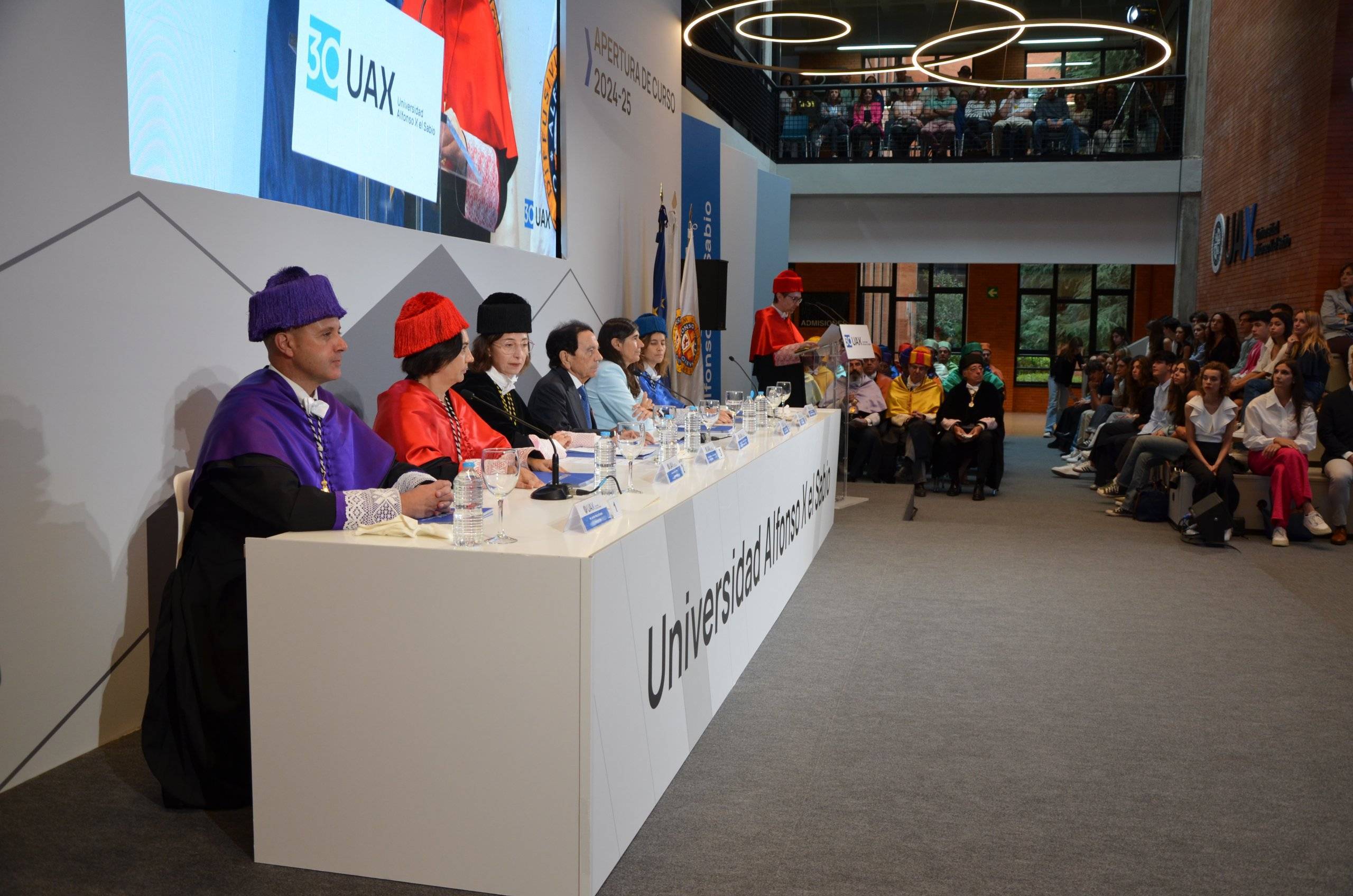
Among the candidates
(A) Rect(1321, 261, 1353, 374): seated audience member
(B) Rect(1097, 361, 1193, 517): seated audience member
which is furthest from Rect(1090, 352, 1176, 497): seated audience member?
(A) Rect(1321, 261, 1353, 374): seated audience member

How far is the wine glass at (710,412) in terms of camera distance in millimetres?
4543

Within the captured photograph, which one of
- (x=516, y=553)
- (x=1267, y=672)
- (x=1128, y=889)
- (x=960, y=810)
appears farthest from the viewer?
(x=1267, y=672)

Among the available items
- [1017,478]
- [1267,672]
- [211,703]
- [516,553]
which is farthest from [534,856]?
A: [1017,478]

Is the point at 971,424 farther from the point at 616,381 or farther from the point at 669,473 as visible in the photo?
the point at 669,473

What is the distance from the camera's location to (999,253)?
43.6 feet

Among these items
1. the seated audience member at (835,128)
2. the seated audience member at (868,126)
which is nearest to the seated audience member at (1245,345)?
the seated audience member at (868,126)

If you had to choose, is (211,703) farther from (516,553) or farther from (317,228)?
(317,228)

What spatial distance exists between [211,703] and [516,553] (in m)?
1.01

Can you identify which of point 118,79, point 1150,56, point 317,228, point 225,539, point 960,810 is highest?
point 1150,56

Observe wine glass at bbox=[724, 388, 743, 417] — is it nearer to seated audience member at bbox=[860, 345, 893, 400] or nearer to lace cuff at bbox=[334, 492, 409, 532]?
lace cuff at bbox=[334, 492, 409, 532]

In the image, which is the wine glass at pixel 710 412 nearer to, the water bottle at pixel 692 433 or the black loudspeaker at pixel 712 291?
the water bottle at pixel 692 433

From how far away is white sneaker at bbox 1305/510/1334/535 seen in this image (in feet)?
20.6

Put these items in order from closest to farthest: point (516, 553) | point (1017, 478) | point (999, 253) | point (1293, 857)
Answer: point (516, 553)
point (1293, 857)
point (1017, 478)
point (999, 253)

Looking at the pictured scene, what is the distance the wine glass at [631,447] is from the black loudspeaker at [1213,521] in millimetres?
3927
